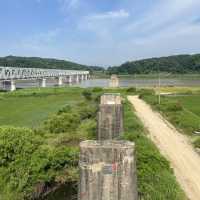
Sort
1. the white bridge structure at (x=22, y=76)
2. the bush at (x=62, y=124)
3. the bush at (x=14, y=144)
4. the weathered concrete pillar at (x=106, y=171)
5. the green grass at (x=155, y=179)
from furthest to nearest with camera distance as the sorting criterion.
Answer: the white bridge structure at (x=22, y=76) → the bush at (x=62, y=124) → the bush at (x=14, y=144) → the green grass at (x=155, y=179) → the weathered concrete pillar at (x=106, y=171)

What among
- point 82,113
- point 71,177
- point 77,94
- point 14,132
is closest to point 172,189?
point 71,177

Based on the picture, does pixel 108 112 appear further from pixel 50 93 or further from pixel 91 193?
pixel 50 93

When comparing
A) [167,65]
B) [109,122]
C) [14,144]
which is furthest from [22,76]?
[167,65]

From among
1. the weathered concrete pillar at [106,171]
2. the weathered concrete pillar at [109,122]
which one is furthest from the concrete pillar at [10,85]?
the weathered concrete pillar at [106,171]

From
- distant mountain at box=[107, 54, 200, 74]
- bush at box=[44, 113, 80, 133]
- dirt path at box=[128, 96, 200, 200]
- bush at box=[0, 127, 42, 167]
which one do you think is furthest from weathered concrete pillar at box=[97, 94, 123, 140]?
distant mountain at box=[107, 54, 200, 74]

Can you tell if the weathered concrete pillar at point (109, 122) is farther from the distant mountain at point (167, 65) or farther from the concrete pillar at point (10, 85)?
the distant mountain at point (167, 65)

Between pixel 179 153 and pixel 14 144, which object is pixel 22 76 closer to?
pixel 179 153
